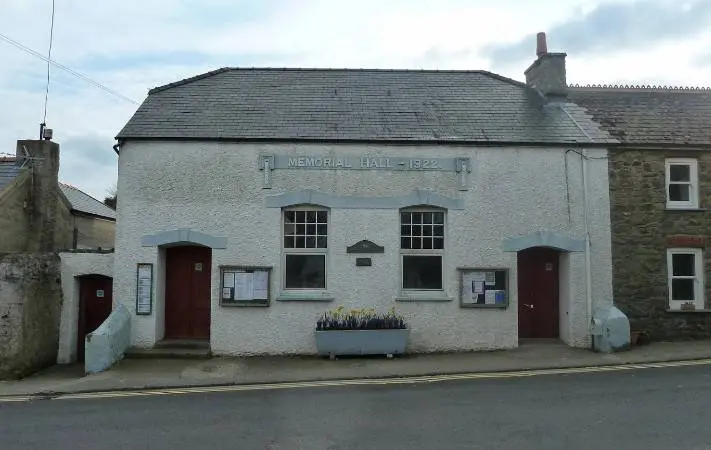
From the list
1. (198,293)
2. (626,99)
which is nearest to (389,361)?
(198,293)

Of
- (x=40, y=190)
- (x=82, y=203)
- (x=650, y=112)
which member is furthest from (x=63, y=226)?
(x=650, y=112)

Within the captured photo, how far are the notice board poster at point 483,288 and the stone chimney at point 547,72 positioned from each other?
221 inches

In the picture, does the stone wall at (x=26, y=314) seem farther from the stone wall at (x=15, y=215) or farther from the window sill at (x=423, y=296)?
Result: the window sill at (x=423, y=296)

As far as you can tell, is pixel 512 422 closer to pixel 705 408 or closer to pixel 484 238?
pixel 705 408

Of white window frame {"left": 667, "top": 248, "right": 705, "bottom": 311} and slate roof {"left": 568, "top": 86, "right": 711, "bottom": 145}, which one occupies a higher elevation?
slate roof {"left": 568, "top": 86, "right": 711, "bottom": 145}

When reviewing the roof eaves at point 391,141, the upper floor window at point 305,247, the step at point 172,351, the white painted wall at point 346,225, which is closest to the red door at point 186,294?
the white painted wall at point 346,225

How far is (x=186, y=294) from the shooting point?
13594 mm

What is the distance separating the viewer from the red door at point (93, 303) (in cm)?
1406

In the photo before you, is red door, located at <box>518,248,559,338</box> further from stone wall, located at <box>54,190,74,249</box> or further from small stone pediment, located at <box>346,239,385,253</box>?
stone wall, located at <box>54,190,74,249</box>

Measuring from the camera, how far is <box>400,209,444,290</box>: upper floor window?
1330cm

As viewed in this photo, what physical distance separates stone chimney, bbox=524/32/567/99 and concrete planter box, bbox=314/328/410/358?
26.1 feet

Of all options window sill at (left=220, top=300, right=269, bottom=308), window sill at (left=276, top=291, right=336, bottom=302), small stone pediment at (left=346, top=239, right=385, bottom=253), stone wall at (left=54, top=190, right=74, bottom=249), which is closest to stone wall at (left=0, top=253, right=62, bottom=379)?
stone wall at (left=54, top=190, right=74, bottom=249)

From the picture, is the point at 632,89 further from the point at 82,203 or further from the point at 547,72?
the point at 82,203

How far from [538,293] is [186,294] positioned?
8.52 metres
